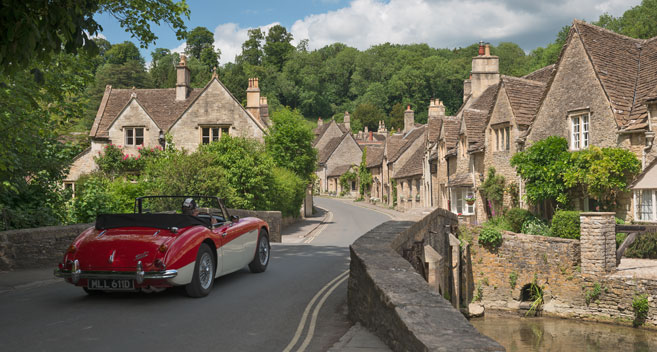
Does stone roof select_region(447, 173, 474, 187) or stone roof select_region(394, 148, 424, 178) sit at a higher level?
stone roof select_region(394, 148, 424, 178)

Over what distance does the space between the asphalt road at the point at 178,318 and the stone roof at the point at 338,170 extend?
2401 inches

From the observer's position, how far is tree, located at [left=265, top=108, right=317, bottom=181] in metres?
35.8

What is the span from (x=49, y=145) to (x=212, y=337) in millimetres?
13931

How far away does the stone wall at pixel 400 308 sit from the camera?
12.3 feet

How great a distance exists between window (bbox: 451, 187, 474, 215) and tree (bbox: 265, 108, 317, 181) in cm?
991

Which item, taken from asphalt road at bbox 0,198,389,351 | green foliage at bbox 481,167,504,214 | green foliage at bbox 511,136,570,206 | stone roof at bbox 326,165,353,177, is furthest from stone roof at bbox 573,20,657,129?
stone roof at bbox 326,165,353,177

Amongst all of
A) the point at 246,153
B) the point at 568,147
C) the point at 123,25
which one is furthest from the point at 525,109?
the point at 123,25

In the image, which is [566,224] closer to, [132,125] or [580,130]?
[580,130]

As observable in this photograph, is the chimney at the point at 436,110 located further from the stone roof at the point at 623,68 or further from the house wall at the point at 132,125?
the house wall at the point at 132,125

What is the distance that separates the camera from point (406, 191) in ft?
166

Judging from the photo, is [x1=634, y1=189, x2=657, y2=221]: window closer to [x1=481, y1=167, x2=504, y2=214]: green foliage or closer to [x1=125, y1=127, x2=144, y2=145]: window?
[x1=481, y1=167, x2=504, y2=214]: green foliage

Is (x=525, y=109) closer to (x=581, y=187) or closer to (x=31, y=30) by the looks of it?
(x=581, y=187)

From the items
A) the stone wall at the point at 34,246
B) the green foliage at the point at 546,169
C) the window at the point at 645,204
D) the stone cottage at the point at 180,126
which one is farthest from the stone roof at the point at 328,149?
the stone wall at the point at 34,246

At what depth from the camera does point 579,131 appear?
23.3m
